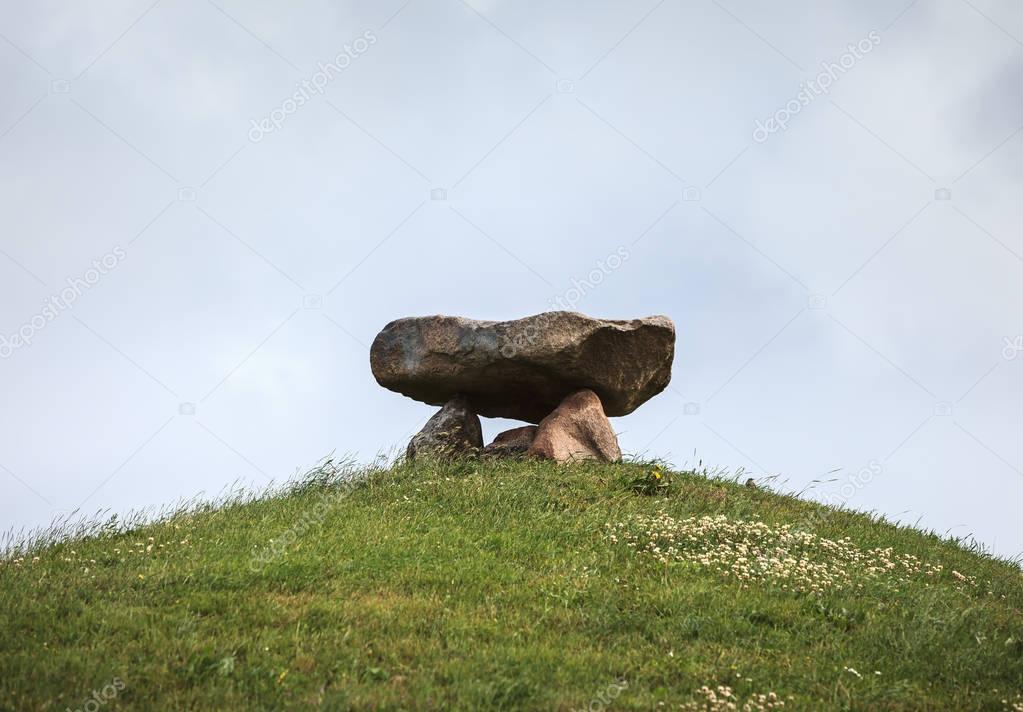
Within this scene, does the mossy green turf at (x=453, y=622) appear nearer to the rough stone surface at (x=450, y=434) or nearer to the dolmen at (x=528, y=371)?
the rough stone surface at (x=450, y=434)

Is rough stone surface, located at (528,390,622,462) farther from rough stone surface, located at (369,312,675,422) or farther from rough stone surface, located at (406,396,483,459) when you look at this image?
rough stone surface, located at (406,396,483,459)

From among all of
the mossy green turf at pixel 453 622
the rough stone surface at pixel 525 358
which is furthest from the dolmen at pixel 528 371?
the mossy green turf at pixel 453 622

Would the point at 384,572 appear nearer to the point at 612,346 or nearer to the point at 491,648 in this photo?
the point at 491,648

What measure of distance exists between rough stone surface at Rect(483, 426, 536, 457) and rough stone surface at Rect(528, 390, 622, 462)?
1.37 feet

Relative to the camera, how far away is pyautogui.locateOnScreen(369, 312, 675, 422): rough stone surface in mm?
17703

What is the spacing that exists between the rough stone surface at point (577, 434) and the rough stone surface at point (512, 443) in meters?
0.42

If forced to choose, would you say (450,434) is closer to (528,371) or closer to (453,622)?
(528,371)

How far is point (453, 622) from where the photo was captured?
1005cm

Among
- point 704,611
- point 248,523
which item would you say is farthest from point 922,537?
point 248,523

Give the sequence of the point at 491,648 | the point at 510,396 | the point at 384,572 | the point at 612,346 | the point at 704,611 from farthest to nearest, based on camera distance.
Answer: the point at 510,396
the point at 612,346
the point at 384,572
the point at 704,611
the point at 491,648

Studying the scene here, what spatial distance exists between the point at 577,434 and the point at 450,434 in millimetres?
2558

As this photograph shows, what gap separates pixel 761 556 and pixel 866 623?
2.06 m

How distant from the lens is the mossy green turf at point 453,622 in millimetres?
8578

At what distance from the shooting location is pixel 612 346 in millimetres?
18328
